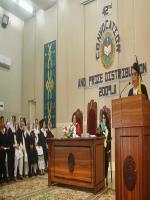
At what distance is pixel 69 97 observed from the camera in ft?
33.4

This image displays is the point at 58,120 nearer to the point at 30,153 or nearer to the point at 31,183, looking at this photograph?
the point at 30,153

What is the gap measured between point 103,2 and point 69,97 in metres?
3.77

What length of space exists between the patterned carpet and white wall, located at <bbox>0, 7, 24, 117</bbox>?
5.99 m

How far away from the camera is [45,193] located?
15.4ft

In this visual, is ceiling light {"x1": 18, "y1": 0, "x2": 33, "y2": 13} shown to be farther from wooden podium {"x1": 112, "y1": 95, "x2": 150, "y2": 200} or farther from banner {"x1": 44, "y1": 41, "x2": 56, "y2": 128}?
wooden podium {"x1": 112, "y1": 95, "x2": 150, "y2": 200}

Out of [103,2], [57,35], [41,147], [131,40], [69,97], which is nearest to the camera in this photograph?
[41,147]

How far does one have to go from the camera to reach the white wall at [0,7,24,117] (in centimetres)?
1116

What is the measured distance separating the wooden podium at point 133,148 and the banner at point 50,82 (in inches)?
326

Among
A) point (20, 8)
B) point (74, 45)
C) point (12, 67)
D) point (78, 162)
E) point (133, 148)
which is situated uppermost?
point (20, 8)

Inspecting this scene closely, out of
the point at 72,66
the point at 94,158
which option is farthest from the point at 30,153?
the point at 72,66

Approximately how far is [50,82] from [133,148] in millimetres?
8978

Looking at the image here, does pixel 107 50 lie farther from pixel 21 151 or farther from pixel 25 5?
pixel 25 5

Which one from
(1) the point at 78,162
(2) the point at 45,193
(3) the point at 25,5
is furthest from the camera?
(3) the point at 25,5

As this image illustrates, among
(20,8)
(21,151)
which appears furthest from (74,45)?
(21,151)
